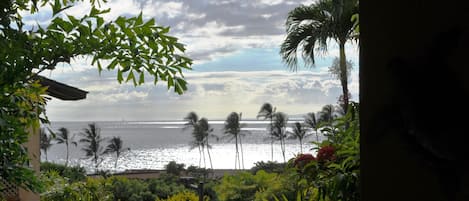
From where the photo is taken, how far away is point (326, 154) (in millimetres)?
1496

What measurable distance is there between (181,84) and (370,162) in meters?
0.81

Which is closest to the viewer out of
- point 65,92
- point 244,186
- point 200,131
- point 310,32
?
point 65,92

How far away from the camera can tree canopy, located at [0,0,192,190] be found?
1.09 meters

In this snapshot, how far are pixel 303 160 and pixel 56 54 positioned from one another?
935mm

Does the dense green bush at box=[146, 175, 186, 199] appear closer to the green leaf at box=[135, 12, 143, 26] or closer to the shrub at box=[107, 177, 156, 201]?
the shrub at box=[107, 177, 156, 201]

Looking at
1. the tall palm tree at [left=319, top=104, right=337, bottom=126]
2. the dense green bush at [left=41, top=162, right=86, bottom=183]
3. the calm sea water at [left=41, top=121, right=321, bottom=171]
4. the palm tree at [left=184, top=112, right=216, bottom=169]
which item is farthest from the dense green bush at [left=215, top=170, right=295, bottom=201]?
the palm tree at [left=184, top=112, right=216, bottom=169]

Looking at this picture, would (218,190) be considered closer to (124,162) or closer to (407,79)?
(407,79)

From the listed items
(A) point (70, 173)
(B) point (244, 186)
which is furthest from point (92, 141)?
(B) point (244, 186)

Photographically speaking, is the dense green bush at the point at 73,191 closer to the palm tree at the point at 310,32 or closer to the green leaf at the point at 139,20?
the green leaf at the point at 139,20

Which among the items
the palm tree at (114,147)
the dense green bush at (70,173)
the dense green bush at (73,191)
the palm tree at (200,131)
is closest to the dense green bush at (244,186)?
the dense green bush at (73,191)

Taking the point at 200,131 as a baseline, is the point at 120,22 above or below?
above

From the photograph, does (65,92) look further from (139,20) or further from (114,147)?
(114,147)

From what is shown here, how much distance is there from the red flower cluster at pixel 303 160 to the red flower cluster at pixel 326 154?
93 millimetres

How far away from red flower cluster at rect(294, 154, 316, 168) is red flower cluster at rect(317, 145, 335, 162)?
3.7 inches
